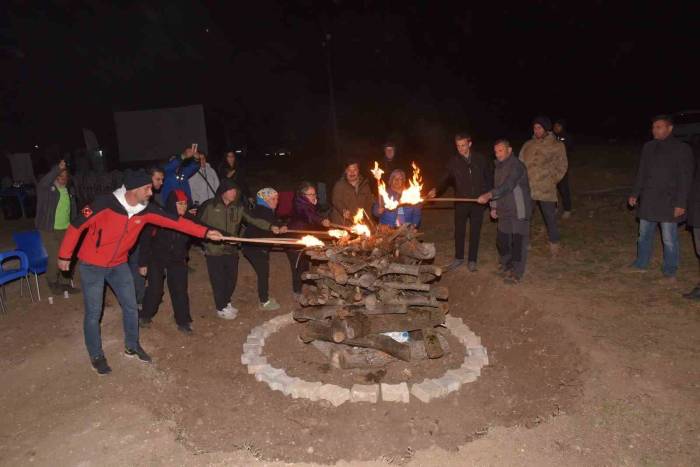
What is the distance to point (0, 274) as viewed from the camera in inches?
295

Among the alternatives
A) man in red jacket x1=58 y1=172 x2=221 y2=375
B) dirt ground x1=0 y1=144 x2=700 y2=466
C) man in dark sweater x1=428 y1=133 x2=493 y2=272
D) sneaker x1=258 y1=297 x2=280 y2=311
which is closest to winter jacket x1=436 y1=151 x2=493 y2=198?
man in dark sweater x1=428 y1=133 x2=493 y2=272

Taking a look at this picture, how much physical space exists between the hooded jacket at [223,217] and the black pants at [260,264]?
42 centimetres


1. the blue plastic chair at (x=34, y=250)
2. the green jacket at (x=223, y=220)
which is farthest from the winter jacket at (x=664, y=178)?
the blue plastic chair at (x=34, y=250)

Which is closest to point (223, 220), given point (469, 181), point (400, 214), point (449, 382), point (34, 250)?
A: point (400, 214)

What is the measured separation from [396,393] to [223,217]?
12.1 feet

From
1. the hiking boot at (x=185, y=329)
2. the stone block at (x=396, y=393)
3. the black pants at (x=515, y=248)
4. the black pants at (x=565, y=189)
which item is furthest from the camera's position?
the black pants at (x=565, y=189)

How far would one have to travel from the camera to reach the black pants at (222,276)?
7531mm

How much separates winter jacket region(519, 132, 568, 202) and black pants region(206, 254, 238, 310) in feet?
17.9

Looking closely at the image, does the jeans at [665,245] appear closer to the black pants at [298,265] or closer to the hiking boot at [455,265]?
the hiking boot at [455,265]

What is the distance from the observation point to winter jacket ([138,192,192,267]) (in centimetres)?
679

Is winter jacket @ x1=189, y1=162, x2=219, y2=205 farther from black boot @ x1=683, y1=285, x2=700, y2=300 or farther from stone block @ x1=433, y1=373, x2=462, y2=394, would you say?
black boot @ x1=683, y1=285, x2=700, y2=300

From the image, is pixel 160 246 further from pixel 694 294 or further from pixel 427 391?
pixel 694 294

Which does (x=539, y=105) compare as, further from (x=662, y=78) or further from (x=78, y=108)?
(x=78, y=108)

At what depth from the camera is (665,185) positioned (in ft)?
24.2
